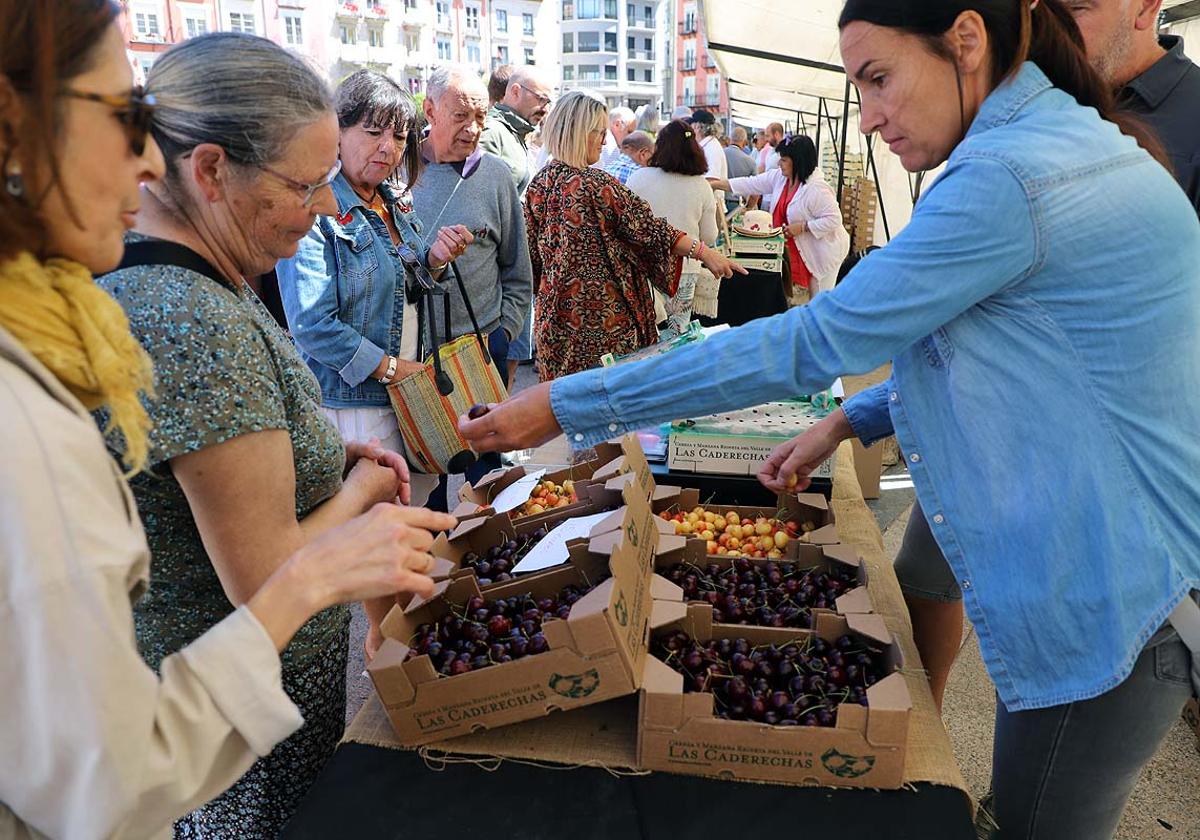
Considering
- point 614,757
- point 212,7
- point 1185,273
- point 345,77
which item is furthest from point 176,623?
point 212,7

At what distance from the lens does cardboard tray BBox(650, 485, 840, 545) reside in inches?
85.4

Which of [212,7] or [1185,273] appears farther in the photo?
[212,7]

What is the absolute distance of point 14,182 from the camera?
723 mm

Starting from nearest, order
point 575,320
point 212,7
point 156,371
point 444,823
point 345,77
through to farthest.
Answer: point 156,371 < point 444,823 < point 345,77 < point 575,320 < point 212,7

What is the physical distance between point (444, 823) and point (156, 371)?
0.78m

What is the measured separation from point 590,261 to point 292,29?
48.7 m

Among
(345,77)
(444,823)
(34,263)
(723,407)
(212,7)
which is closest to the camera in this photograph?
(34,263)

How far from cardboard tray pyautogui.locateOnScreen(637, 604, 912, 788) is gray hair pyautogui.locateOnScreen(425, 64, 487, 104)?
295cm

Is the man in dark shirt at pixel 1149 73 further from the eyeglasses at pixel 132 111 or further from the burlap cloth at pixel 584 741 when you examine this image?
the eyeglasses at pixel 132 111

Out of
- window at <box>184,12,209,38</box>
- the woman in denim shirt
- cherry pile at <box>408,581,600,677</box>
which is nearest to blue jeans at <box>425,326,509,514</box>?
cherry pile at <box>408,581,600,677</box>

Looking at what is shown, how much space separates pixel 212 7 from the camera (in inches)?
1618

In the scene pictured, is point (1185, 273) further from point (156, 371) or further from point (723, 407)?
point (156, 371)

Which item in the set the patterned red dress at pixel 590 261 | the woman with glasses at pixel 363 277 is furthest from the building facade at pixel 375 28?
the woman with glasses at pixel 363 277

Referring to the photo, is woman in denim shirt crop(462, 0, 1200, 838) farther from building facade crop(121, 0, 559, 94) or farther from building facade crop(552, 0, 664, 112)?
building facade crop(552, 0, 664, 112)
